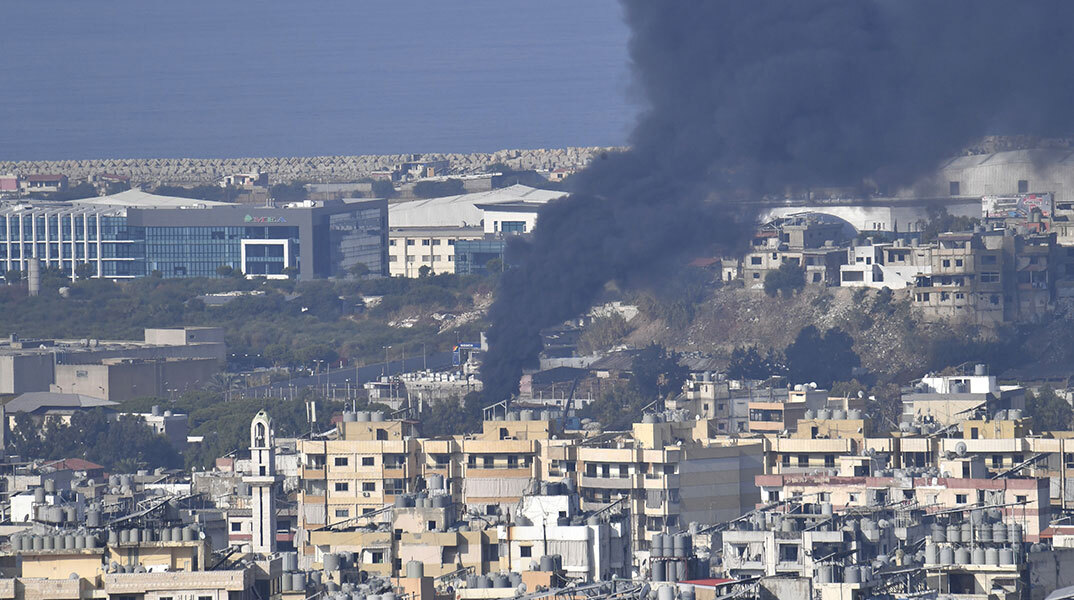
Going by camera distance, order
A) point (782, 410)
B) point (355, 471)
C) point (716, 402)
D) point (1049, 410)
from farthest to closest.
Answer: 1. point (716, 402)
2. point (1049, 410)
3. point (782, 410)
4. point (355, 471)

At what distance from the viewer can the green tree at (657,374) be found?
71438mm

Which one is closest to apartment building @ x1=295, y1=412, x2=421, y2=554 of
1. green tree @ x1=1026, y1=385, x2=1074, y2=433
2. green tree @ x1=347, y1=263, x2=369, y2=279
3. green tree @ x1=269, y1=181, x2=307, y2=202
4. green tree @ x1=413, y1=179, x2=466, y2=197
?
green tree @ x1=1026, y1=385, x2=1074, y2=433

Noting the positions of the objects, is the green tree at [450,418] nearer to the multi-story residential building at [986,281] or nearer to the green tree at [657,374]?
the green tree at [657,374]

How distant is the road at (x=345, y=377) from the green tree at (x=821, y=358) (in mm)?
9321

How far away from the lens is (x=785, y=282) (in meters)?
89.1

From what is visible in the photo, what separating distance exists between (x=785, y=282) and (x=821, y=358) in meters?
13.2

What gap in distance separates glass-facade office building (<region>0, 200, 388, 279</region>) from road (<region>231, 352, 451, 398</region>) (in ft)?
93.1

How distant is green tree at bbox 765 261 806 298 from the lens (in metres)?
88.9

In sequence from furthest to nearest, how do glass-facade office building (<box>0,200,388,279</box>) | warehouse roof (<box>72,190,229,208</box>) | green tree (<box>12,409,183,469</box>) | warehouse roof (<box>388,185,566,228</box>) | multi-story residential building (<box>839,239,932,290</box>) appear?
warehouse roof (<box>388,185,566,228</box>) → warehouse roof (<box>72,190,229,208</box>) → glass-facade office building (<box>0,200,388,279</box>) → multi-story residential building (<box>839,239,932,290</box>) → green tree (<box>12,409,183,469</box>)

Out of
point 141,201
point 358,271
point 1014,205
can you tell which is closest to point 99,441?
point 1014,205

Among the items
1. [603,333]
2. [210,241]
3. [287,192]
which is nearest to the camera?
[603,333]

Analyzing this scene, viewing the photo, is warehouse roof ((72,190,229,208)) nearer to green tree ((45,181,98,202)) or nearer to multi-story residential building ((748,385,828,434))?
green tree ((45,181,98,202))

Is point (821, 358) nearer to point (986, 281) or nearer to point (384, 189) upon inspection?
point (986, 281)

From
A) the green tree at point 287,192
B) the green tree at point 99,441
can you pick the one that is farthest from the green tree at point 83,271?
the green tree at point 99,441
